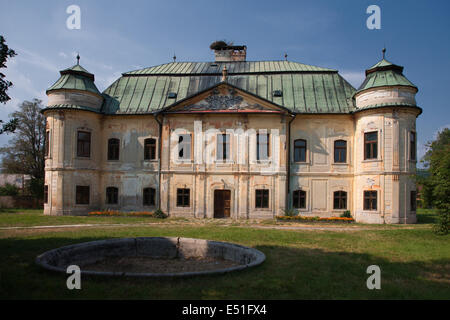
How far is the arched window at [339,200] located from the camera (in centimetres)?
2284

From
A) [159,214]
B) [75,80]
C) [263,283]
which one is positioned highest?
[75,80]

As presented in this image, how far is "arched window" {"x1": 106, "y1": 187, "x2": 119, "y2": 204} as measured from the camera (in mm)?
24219

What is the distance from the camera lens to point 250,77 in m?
26.2

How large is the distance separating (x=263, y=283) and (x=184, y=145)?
17664 millimetres

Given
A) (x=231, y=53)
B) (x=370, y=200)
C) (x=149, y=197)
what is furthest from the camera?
(x=231, y=53)

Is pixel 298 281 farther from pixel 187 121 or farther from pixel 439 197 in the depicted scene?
pixel 187 121

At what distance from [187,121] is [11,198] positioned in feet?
62.0

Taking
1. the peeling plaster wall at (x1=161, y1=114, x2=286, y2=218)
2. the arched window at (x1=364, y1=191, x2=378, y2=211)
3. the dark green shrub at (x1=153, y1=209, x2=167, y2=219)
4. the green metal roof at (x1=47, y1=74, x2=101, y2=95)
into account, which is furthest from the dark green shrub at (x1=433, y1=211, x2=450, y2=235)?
the green metal roof at (x1=47, y1=74, x2=101, y2=95)

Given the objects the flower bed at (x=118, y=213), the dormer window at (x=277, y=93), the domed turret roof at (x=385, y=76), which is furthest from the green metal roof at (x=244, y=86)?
the flower bed at (x=118, y=213)

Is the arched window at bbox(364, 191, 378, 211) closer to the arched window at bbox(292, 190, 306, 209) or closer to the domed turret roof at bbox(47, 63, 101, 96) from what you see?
the arched window at bbox(292, 190, 306, 209)

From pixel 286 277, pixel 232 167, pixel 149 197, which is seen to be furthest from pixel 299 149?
pixel 286 277

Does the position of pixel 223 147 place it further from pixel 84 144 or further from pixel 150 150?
pixel 84 144

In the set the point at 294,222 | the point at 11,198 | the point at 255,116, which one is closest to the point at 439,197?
the point at 294,222

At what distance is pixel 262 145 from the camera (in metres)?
22.9
